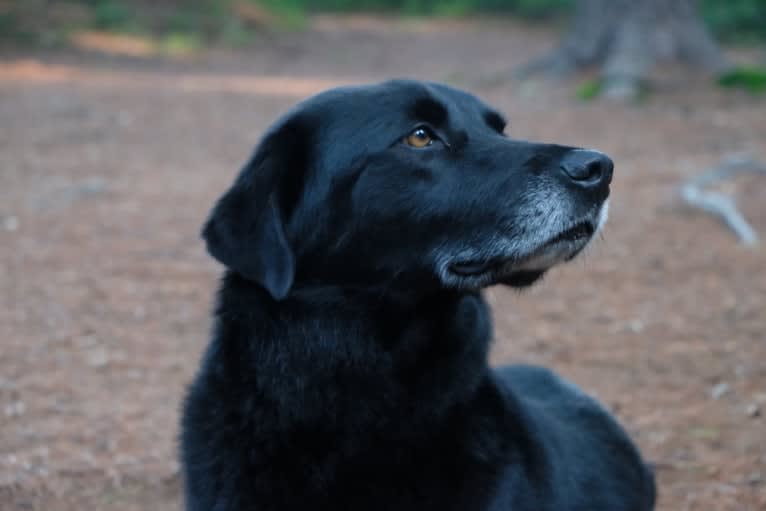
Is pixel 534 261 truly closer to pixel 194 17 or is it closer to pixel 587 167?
pixel 587 167

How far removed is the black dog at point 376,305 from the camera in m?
2.83

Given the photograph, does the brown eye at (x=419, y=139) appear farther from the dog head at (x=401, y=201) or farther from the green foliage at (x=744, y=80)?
the green foliage at (x=744, y=80)

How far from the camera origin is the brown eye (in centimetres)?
305

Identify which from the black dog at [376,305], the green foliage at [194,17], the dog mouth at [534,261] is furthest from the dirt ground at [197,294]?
the green foliage at [194,17]

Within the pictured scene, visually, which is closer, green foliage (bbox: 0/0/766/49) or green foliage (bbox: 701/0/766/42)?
green foliage (bbox: 0/0/766/49)

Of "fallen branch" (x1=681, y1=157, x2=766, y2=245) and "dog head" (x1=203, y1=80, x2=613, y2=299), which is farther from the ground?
"dog head" (x1=203, y1=80, x2=613, y2=299)

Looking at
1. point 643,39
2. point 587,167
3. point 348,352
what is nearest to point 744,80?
point 643,39

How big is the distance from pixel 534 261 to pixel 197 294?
3981 millimetres

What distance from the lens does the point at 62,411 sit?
4.71m

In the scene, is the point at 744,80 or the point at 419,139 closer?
the point at 419,139

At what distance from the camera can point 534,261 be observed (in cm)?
301

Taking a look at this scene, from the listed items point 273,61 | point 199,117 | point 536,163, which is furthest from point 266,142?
point 273,61

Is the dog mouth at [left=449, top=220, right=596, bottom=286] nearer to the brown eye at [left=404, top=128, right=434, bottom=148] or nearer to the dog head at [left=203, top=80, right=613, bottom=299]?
the dog head at [left=203, top=80, right=613, bottom=299]

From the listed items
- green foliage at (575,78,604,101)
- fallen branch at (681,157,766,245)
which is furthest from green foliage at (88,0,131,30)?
fallen branch at (681,157,766,245)
